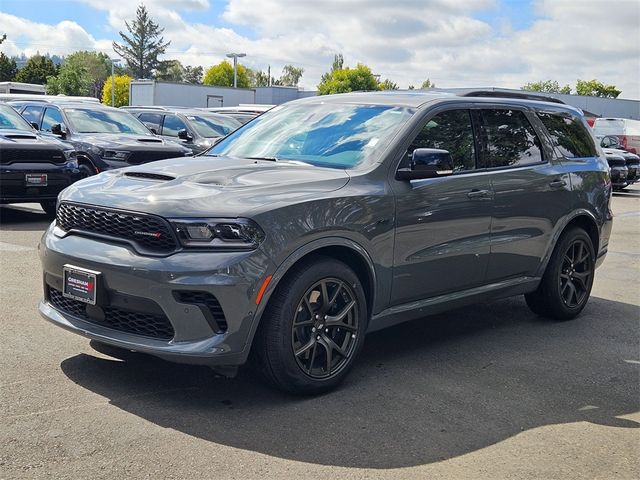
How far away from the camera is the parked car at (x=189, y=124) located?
49.2 feet

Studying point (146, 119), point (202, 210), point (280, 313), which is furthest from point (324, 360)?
point (146, 119)

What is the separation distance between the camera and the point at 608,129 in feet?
96.7

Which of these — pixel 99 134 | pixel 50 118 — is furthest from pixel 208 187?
pixel 50 118

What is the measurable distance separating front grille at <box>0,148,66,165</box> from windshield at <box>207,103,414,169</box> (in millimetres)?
6038

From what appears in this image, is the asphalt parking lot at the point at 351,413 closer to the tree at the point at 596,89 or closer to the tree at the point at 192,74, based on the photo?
the tree at the point at 596,89

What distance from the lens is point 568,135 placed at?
6.84 meters

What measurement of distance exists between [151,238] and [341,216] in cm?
110

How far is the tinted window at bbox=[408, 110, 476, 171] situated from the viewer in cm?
533

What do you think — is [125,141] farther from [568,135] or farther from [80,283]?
[80,283]

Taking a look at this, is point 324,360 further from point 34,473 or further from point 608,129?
point 608,129

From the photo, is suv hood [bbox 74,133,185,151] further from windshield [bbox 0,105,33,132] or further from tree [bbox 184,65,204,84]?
tree [bbox 184,65,204,84]

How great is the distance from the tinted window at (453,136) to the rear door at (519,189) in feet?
0.48

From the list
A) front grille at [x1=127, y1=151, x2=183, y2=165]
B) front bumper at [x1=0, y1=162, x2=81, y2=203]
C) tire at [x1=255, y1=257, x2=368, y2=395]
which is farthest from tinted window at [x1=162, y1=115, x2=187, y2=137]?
tire at [x1=255, y1=257, x2=368, y2=395]

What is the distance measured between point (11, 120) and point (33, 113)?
6.45 ft
